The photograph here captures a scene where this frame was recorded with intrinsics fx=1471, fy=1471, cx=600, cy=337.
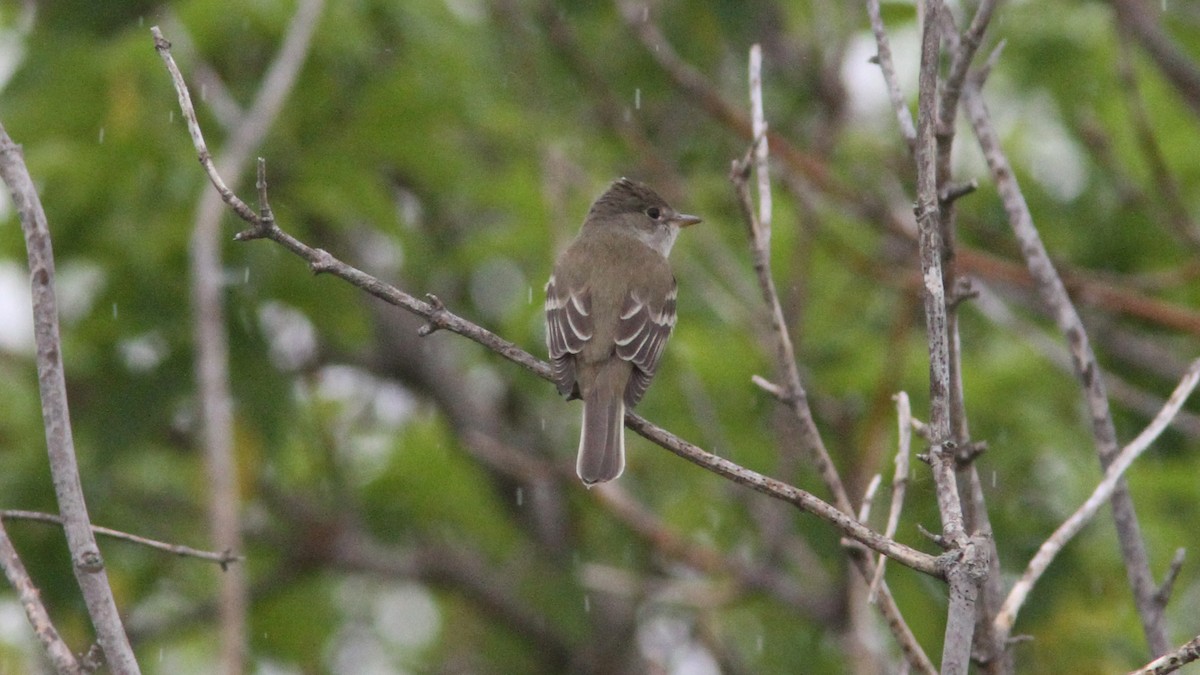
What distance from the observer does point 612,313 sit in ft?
17.7

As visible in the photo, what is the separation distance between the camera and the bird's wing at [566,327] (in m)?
4.91

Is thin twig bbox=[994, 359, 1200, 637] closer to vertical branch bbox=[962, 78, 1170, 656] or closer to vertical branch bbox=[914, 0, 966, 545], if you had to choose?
vertical branch bbox=[962, 78, 1170, 656]

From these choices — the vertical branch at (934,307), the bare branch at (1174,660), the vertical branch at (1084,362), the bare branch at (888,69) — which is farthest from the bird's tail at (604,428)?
the bare branch at (1174,660)

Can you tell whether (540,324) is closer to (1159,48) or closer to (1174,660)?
(1159,48)

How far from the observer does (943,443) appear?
2.49 meters

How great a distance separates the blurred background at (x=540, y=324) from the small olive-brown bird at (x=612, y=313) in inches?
16.4

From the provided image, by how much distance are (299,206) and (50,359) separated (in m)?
3.54

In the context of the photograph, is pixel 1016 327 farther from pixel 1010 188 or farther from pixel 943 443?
pixel 943 443

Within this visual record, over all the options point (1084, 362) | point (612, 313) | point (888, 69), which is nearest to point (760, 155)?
point (888, 69)

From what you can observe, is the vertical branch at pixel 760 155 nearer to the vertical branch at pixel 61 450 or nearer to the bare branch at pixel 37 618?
the vertical branch at pixel 61 450

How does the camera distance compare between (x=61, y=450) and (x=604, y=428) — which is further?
(x=604, y=428)

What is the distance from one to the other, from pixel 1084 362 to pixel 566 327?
7.17ft

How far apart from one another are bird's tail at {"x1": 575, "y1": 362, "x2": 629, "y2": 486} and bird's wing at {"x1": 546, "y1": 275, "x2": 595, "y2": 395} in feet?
0.34

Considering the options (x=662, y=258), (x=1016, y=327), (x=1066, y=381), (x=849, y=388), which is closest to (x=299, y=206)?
(x=662, y=258)
